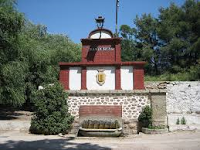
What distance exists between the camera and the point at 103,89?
1505cm

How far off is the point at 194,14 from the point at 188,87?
54.5 ft

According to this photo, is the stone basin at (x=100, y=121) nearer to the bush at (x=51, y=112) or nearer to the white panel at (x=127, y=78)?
the bush at (x=51, y=112)

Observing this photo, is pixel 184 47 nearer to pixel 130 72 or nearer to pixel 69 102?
pixel 130 72

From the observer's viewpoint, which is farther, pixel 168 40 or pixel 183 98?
pixel 168 40

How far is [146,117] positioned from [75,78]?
459cm

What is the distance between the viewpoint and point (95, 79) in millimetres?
15164

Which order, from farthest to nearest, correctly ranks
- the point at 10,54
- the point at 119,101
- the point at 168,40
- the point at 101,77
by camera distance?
the point at 168,40 < the point at 10,54 < the point at 101,77 < the point at 119,101

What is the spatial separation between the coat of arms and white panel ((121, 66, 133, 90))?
108 centimetres

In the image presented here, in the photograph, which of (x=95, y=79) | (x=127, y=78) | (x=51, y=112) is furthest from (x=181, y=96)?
(x=51, y=112)

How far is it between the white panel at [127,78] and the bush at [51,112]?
3.37 meters

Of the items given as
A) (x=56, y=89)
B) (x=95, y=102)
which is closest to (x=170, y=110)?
(x=95, y=102)

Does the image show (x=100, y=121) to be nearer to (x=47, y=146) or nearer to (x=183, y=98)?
(x=47, y=146)

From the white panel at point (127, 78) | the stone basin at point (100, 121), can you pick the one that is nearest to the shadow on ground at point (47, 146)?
the stone basin at point (100, 121)

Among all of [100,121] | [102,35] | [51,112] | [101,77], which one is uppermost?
[102,35]
